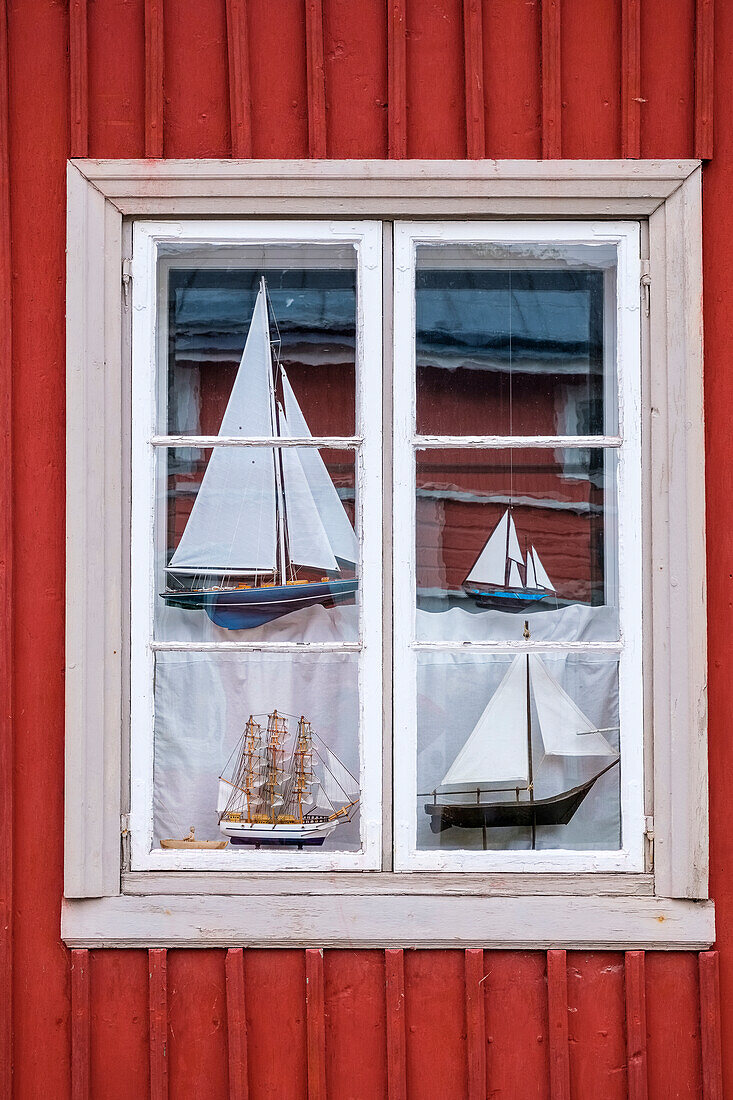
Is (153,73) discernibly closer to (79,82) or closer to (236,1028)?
(79,82)

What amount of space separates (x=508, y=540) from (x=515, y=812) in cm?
68

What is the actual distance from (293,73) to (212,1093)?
2474 mm

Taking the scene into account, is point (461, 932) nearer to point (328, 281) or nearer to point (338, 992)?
point (338, 992)

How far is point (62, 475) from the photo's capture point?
234cm

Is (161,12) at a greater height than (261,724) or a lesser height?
greater

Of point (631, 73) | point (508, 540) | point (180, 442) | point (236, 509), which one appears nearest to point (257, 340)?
point (180, 442)

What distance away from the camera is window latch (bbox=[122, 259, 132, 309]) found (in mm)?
2344

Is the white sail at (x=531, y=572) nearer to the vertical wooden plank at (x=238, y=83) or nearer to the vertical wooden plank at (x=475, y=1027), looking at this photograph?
the vertical wooden plank at (x=475, y=1027)

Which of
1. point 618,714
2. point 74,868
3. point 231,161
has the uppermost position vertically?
point 231,161

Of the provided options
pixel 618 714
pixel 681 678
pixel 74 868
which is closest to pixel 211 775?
pixel 74 868

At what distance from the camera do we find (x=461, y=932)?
7.41 feet

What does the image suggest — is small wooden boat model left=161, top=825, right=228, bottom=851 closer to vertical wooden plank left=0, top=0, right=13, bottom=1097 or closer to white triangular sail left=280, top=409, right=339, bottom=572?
vertical wooden plank left=0, top=0, right=13, bottom=1097

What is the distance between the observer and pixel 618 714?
2.35 metres

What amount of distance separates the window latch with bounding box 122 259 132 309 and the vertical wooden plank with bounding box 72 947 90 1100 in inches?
62.6
